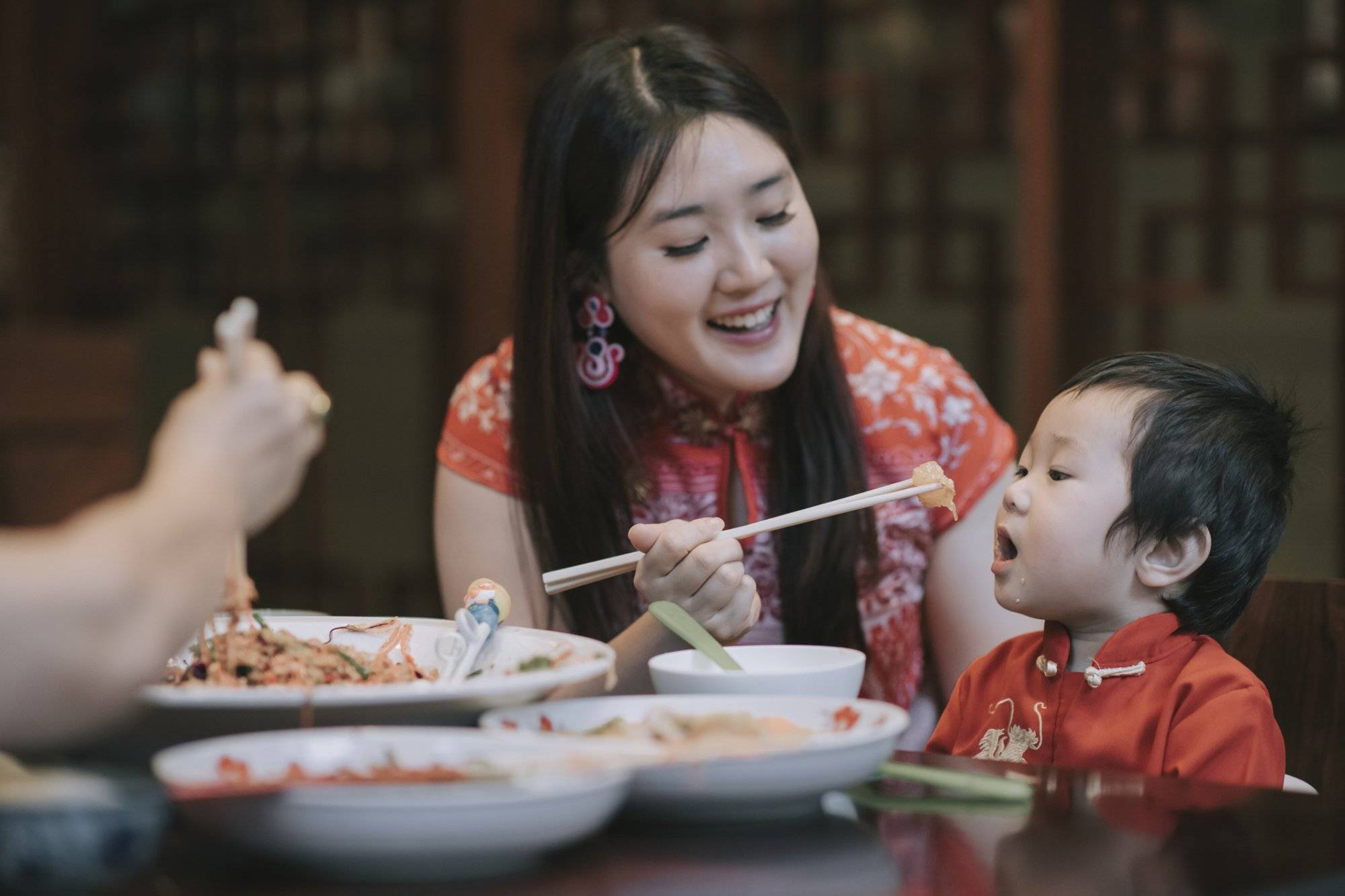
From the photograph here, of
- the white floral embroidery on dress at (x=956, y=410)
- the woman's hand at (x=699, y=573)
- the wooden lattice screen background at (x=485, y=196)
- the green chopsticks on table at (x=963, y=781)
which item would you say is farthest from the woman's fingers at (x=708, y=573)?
the wooden lattice screen background at (x=485, y=196)

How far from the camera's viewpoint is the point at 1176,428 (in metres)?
1.29

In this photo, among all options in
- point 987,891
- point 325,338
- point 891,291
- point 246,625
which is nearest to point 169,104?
point 325,338

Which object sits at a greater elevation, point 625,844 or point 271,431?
point 271,431

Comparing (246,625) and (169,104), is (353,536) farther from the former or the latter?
(246,625)

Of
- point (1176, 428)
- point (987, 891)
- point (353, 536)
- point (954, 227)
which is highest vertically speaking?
point (954, 227)

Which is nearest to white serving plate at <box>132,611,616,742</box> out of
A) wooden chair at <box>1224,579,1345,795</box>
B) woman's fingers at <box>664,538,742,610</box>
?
woman's fingers at <box>664,538,742,610</box>

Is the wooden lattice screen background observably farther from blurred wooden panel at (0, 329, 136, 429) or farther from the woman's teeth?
the woman's teeth

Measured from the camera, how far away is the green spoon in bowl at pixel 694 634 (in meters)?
1.09

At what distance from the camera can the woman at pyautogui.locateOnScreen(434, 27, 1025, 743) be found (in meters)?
1.75

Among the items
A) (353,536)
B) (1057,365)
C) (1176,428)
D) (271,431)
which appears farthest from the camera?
(353,536)

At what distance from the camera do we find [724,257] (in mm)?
1732

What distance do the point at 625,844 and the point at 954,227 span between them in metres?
2.78

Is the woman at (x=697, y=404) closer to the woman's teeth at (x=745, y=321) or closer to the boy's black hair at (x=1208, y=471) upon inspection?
the woman's teeth at (x=745, y=321)

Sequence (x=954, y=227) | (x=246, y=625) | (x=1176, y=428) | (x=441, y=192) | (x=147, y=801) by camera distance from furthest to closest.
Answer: (x=441, y=192) < (x=954, y=227) < (x=1176, y=428) < (x=246, y=625) < (x=147, y=801)
